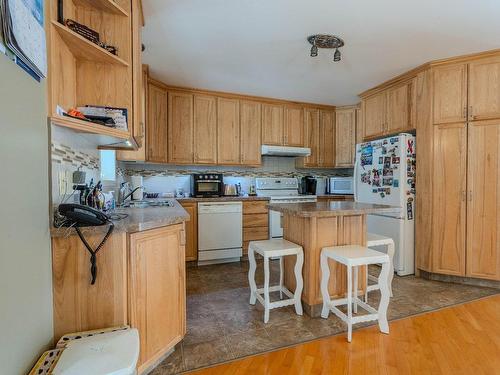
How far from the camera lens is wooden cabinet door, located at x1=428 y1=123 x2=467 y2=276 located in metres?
2.94

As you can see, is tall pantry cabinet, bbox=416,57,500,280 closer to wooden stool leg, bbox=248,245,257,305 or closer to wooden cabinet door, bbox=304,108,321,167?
wooden cabinet door, bbox=304,108,321,167

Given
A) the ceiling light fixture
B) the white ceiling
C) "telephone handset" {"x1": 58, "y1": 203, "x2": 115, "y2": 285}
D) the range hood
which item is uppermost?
the white ceiling

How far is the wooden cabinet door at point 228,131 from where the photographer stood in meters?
4.08

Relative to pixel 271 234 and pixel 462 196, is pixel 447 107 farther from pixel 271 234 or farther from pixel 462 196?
pixel 271 234

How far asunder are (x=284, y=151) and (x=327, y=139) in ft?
3.01

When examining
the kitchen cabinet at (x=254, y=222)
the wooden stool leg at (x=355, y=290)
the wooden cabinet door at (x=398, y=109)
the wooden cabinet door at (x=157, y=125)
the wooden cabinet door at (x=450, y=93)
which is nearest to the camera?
the wooden stool leg at (x=355, y=290)

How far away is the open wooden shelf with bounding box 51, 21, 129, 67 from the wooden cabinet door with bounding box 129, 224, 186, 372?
1053 mm

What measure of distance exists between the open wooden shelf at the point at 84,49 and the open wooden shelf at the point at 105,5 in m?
0.28

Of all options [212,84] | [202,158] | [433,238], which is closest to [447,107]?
[433,238]

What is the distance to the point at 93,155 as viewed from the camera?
217 cm

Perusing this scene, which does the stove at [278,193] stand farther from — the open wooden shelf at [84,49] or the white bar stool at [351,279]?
the open wooden shelf at [84,49]

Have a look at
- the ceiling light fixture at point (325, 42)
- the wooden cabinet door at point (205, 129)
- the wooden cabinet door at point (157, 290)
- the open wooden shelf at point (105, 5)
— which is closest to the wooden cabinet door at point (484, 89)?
the ceiling light fixture at point (325, 42)

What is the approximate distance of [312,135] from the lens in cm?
468

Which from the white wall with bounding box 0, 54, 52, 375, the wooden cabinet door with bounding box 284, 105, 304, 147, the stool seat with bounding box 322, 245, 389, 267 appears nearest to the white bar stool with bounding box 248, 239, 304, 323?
the stool seat with bounding box 322, 245, 389, 267
